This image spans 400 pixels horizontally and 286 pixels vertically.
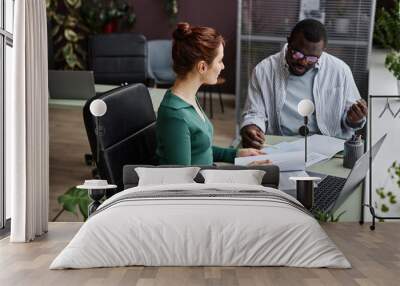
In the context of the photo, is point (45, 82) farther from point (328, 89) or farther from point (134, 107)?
Answer: point (328, 89)

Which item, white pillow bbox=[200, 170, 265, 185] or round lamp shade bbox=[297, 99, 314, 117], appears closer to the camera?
white pillow bbox=[200, 170, 265, 185]

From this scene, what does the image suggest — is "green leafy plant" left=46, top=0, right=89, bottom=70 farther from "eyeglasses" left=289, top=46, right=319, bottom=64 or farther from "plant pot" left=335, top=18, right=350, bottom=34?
"plant pot" left=335, top=18, right=350, bottom=34

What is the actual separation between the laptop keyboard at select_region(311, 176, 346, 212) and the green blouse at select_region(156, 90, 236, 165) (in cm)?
83

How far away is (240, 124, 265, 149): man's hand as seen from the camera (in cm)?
559

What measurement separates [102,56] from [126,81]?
0.30m

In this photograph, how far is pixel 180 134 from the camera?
17.1ft

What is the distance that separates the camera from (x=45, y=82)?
516 centimetres

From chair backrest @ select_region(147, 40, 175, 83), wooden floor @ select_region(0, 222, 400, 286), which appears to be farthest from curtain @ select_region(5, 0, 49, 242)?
chair backrest @ select_region(147, 40, 175, 83)

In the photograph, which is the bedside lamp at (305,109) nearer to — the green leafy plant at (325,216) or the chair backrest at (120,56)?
the green leafy plant at (325,216)

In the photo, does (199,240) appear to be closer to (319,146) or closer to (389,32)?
(319,146)

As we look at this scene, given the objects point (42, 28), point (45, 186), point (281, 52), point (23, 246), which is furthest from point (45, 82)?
point (281, 52)

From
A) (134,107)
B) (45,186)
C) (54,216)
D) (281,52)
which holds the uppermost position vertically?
(281,52)

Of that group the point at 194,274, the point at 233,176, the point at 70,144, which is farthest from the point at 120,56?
the point at 194,274

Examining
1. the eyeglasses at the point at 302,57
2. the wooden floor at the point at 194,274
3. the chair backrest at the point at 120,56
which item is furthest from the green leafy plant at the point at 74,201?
the eyeglasses at the point at 302,57
